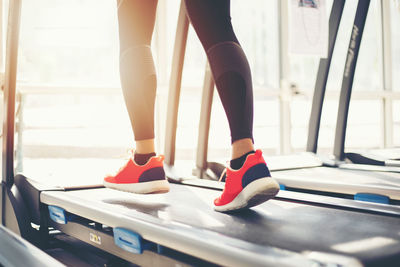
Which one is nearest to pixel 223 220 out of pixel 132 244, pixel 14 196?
pixel 132 244

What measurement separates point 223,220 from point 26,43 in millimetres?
2434

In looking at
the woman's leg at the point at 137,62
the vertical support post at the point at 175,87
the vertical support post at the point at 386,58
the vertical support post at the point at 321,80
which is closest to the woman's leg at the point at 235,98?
the woman's leg at the point at 137,62

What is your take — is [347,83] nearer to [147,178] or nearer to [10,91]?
[147,178]

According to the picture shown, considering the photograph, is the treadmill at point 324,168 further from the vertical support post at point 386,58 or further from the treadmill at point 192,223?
the vertical support post at point 386,58

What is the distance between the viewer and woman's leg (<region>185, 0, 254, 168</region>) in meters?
1.08

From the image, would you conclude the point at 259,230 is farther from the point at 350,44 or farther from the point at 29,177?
the point at 350,44

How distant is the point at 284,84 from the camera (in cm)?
366

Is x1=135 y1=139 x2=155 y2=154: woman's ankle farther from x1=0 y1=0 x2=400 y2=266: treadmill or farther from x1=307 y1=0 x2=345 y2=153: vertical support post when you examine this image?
x1=307 y1=0 x2=345 y2=153: vertical support post

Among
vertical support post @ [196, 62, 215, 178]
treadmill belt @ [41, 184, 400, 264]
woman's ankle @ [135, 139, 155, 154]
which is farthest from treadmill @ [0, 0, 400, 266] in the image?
vertical support post @ [196, 62, 215, 178]

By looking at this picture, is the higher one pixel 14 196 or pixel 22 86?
pixel 22 86

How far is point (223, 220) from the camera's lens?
1.09m

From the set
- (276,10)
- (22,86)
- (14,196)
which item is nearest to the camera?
(14,196)

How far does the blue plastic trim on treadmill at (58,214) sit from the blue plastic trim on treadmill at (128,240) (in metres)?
0.43

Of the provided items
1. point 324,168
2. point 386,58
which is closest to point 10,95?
point 324,168
